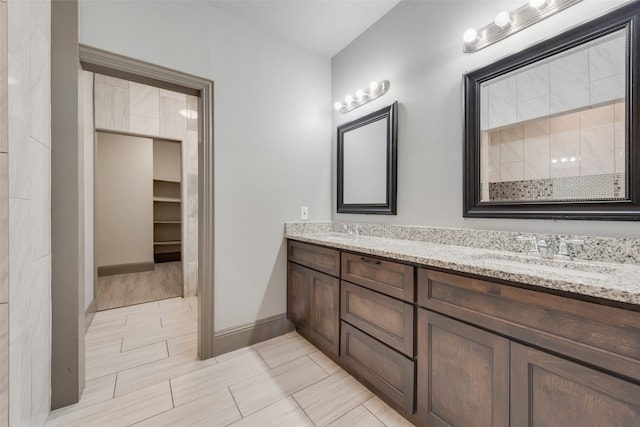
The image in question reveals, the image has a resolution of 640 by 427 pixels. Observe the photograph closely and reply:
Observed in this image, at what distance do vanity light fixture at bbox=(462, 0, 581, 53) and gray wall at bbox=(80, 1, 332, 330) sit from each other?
1.36 metres

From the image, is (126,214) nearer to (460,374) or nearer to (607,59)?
(460,374)

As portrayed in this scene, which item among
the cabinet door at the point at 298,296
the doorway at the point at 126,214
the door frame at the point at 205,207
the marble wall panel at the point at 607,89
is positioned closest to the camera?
the marble wall panel at the point at 607,89

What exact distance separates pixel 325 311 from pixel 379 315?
0.52 meters

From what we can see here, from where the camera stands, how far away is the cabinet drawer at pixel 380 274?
4.17ft

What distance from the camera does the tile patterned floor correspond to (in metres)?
1.36

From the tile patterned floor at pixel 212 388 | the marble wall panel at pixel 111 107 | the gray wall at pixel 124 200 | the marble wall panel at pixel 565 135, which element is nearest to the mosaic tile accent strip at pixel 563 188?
the marble wall panel at pixel 565 135

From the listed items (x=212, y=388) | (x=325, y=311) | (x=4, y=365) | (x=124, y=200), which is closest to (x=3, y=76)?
(x=4, y=365)

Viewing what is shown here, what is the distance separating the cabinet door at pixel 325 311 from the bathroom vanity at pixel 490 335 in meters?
0.02

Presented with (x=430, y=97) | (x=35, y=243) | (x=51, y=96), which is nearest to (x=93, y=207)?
(x=51, y=96)

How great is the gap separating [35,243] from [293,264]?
5.00 feet

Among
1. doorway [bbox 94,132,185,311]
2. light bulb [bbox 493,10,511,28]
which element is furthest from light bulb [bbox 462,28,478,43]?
doorway [bbox 94,132,185,311]

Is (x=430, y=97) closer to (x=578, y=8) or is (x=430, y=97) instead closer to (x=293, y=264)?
(x=578, y=8)

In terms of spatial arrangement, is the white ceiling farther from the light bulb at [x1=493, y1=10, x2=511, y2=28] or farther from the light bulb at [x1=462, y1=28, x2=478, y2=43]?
the light bulb at [x1=493, y1=10, x2=511, y2=28]

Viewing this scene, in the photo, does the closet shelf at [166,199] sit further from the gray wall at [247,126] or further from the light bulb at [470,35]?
the light bulb at [470,35]
